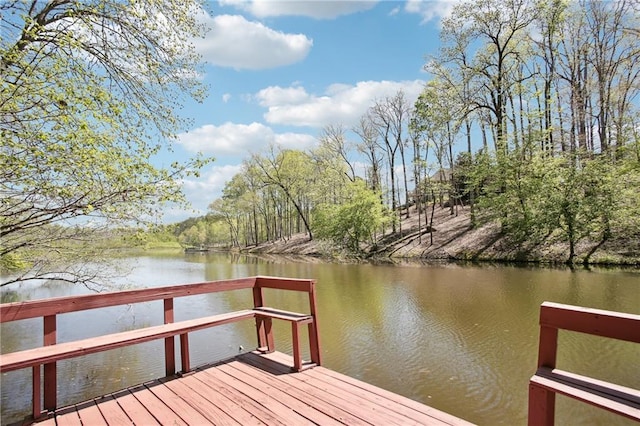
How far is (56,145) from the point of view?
433 cm

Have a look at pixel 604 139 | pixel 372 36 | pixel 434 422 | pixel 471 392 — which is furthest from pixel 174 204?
pixel 604 139

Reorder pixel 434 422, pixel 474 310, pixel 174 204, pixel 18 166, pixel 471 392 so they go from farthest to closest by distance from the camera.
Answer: pixel 474 310, pixel 174 204, pixel 471 392, pixel 18 166, pixel 434 422

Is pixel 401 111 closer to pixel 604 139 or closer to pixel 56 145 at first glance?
pixel 604 139

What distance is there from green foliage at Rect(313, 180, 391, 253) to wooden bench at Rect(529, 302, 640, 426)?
24184 mm

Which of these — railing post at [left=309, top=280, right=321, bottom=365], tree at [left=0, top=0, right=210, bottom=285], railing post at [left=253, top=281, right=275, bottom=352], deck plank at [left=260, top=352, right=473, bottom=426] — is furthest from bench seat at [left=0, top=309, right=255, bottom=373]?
tree at [left=0, top=0, right=210, bottom=285]

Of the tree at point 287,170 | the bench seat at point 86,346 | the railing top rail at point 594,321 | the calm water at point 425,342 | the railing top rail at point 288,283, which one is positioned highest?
the tree at point 287,170

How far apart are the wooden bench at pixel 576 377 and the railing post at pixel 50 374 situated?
3627mm

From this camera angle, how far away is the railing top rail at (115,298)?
2984mm

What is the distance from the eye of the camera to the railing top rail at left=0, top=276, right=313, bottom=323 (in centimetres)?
298

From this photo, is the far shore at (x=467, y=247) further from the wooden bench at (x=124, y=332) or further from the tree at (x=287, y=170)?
the wooden bench at (x=124, y=332)

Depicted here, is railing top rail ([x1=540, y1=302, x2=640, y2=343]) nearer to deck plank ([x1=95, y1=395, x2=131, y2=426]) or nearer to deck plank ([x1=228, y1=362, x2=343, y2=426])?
deck plank ([x1=228, y1=362, x2=343, y2=426])

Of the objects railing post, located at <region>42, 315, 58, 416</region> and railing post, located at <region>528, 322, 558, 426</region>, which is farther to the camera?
railing post, located at <region>42, 315, 58, 416</region>

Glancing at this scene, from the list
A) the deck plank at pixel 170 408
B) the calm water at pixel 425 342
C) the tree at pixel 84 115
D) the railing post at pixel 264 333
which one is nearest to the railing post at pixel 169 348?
the deck plank at pixel 170 408

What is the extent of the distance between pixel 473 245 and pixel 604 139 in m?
8.54
